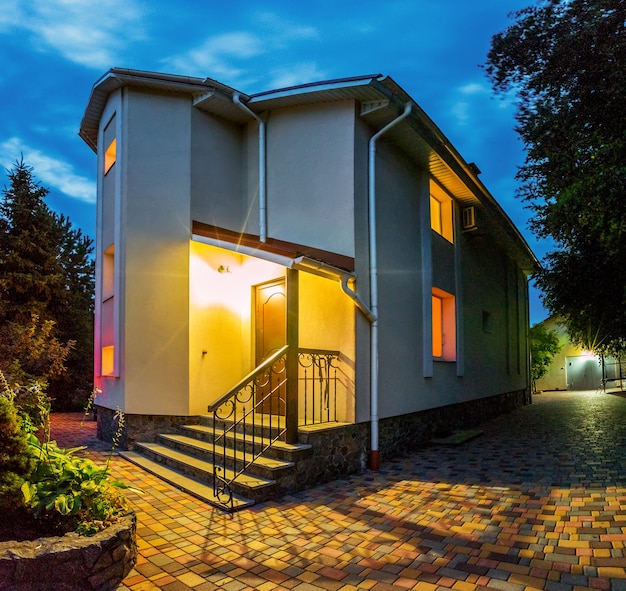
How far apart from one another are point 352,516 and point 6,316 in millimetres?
11825

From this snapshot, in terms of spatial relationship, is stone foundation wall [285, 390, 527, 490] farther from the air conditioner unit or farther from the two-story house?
the air conditioner unit

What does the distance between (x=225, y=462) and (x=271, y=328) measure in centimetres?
260

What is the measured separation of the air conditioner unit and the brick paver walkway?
5.25 m

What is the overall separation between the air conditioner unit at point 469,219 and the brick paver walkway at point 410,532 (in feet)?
17.2

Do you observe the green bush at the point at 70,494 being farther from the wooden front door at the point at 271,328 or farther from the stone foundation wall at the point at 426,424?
the stone foundation wall at the point at 426,424

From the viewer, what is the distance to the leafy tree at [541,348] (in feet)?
75.2

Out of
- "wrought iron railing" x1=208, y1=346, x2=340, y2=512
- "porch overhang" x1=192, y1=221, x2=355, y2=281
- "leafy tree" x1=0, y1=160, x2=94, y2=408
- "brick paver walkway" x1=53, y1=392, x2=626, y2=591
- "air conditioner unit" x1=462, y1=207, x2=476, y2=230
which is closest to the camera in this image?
"brick paver walkway" x1=53, y1=392, x2=626, y2=591

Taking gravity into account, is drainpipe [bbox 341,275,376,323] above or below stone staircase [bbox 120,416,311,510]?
above

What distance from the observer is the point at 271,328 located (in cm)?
736

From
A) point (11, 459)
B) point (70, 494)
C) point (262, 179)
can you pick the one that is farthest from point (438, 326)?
point (11, 459)

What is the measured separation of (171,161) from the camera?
746 centimetres

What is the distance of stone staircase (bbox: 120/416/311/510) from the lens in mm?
4770

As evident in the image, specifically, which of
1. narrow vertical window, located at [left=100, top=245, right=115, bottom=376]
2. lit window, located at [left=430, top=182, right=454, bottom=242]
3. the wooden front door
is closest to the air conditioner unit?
lit window, located at [left=430, top=182, right=454, bottom=242]

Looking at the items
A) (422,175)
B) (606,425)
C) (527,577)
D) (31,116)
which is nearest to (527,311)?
(606,425)
